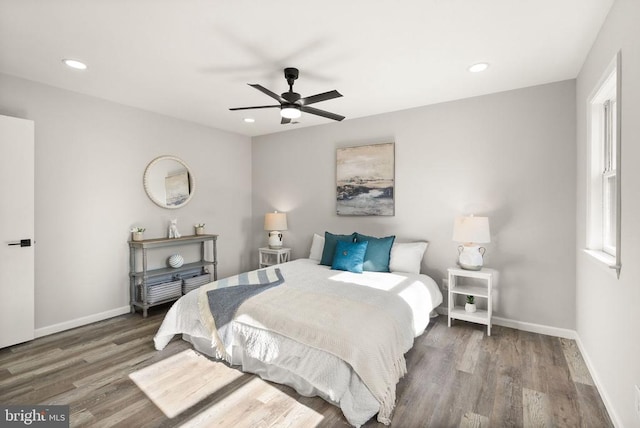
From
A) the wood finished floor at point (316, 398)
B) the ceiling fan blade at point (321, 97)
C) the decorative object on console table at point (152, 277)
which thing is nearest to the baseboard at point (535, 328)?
the wood finished floor at point (316, 398)

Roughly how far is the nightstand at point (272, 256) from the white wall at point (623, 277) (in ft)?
11.9

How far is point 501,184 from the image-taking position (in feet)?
11.2

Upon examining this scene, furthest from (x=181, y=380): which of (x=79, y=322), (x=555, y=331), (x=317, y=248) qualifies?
(x=555, y=331)

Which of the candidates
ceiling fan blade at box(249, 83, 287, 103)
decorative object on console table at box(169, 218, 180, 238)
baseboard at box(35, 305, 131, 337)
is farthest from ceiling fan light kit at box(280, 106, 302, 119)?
baseboard at box(35, 305, 131, 337)

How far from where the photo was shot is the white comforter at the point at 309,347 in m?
1.92

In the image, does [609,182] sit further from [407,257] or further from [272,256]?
[272,256]

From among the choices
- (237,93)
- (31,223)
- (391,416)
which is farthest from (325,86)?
(31,223)

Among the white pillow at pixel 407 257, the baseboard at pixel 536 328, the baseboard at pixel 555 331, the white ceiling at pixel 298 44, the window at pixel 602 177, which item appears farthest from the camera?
the white pillow at pixel 407 257

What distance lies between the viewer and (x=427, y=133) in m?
3.86

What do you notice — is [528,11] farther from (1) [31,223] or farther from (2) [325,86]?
(1) [31,223]

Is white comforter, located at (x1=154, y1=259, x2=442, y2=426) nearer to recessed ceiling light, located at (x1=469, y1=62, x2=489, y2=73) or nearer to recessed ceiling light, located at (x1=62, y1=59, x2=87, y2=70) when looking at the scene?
recessed ceiling light, located at (x1=469, y1=62, x2=489, y2=73)

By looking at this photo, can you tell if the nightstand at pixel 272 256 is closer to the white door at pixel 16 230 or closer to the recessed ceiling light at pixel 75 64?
the white door at pixel 16 230

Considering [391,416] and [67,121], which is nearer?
[391,416]

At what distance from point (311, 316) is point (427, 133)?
8.92 ft
